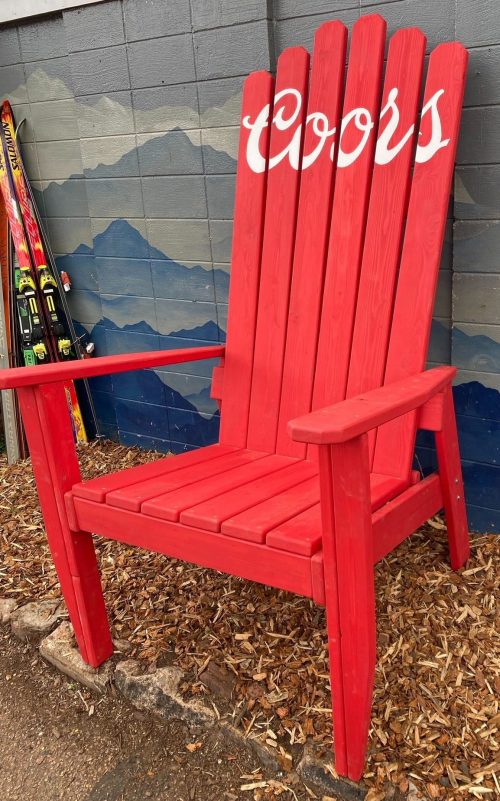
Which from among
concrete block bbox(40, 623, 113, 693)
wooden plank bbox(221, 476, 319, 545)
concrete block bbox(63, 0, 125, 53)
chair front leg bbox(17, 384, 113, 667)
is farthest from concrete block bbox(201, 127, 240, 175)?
concrete block bbox(40, 623, 113, 693)

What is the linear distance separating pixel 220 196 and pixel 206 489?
118cm

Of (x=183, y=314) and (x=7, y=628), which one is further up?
(x=183, y=314)

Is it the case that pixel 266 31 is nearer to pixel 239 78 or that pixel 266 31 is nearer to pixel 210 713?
pixel 239 78

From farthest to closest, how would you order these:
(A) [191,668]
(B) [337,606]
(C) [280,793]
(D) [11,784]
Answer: (A) [191,668], (D) [11,784], (C) [280,793], (B) [337,606]

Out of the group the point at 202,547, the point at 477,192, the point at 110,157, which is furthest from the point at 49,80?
the point at 202,547

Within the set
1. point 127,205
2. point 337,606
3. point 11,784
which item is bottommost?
point 11,784

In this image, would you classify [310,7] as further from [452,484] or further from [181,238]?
[452,484]

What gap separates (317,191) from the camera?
1.89 m

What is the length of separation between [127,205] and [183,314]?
46cm

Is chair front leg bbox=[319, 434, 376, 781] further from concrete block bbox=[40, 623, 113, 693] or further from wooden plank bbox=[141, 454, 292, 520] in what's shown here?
concrete block bbox=[40, 623, 113, 693]

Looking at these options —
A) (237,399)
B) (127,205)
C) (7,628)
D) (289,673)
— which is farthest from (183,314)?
(289,673)

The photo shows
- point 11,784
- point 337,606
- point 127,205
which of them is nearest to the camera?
point 337,606

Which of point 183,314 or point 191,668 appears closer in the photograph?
point 191,668

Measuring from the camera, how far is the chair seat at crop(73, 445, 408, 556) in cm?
137
